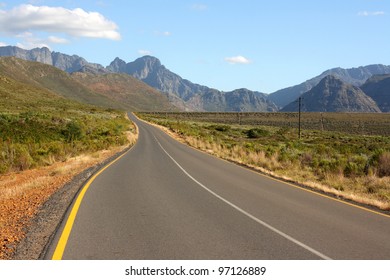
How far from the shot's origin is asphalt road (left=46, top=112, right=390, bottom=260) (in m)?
6.21

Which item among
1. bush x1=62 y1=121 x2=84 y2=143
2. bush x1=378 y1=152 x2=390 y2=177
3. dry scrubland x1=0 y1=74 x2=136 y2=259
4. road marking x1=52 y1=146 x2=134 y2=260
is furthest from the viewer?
bush x1=62 y1=121 x2=84 y2=143

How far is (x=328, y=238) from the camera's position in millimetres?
7188

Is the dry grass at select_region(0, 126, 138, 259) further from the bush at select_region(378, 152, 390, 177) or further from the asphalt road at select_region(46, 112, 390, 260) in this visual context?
the bush at select_region(378, 152, 390, 177)

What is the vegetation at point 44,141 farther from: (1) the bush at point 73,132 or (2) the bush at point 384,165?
(2) the bush at point 384,165

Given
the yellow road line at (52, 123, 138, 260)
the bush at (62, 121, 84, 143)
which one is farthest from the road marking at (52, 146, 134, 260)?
the bush at (62, 121, 84, 143)

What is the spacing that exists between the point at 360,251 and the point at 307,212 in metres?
3.11

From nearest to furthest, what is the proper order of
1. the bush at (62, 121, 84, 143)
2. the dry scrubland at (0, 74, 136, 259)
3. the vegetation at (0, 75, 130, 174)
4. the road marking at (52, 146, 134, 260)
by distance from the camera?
the road marking at (52, 146, 134, 260), the dry scrubland at (0, 74, 136, 259), the vegetation at (0, 75, 130, 174), the bush at (62, 121, 84, 143)

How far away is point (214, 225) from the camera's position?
788cm

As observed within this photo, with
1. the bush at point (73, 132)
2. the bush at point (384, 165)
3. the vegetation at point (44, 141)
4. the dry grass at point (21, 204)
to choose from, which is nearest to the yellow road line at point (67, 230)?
the dry grass at point (21, 204)

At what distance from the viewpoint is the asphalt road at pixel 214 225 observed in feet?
20.4

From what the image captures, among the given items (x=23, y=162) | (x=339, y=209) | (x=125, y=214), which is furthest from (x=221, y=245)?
(x=23, y=162)

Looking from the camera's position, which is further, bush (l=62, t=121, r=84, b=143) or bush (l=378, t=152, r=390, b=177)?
bush (l=62, t=121, r=84, b=143)

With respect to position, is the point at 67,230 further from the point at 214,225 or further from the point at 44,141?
the point at 44,141
